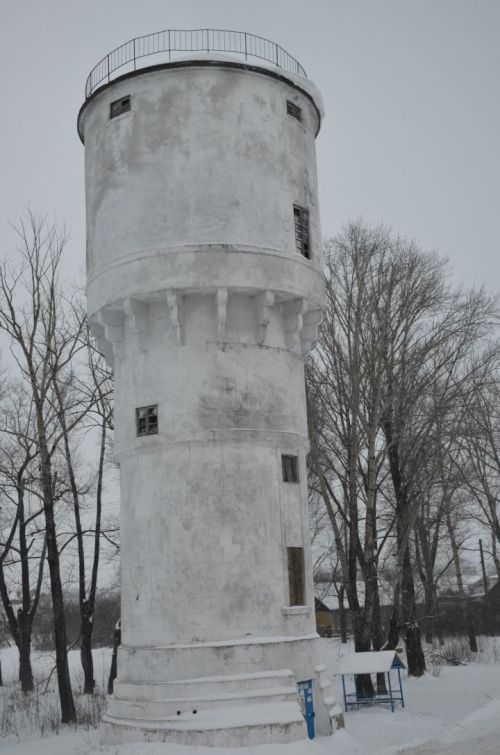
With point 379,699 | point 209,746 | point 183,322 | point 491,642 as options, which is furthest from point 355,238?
point 491,642

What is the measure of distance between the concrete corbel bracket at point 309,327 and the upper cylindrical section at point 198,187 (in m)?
0.52

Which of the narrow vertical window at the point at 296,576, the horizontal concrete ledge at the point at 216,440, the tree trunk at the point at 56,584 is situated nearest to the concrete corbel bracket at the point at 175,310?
the horizontal concrete ledge at the point at 216,440

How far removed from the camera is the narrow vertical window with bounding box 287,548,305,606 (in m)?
18.1

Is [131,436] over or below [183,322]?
below

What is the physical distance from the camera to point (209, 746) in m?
15.5

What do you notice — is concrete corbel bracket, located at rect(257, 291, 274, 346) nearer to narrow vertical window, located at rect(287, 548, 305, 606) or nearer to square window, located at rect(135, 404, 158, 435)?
square window, located at rect(135, 404, 158, 435)

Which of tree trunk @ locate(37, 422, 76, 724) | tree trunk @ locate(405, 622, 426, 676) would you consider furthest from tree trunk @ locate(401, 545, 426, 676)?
tree trunk @ locate(37, 422, 76, 724)

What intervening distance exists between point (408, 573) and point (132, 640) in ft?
51.5

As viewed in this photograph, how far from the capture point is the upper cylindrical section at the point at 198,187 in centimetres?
1847

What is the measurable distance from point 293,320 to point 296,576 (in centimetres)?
605

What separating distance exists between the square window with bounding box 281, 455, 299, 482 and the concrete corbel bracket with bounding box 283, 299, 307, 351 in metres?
2.71

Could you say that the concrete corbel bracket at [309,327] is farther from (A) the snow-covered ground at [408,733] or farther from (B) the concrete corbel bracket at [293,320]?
(A) the snow-covered ground at [408,733]

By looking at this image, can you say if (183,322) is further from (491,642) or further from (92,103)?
(491,642)

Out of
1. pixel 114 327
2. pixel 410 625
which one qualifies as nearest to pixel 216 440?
pixel 114 327
